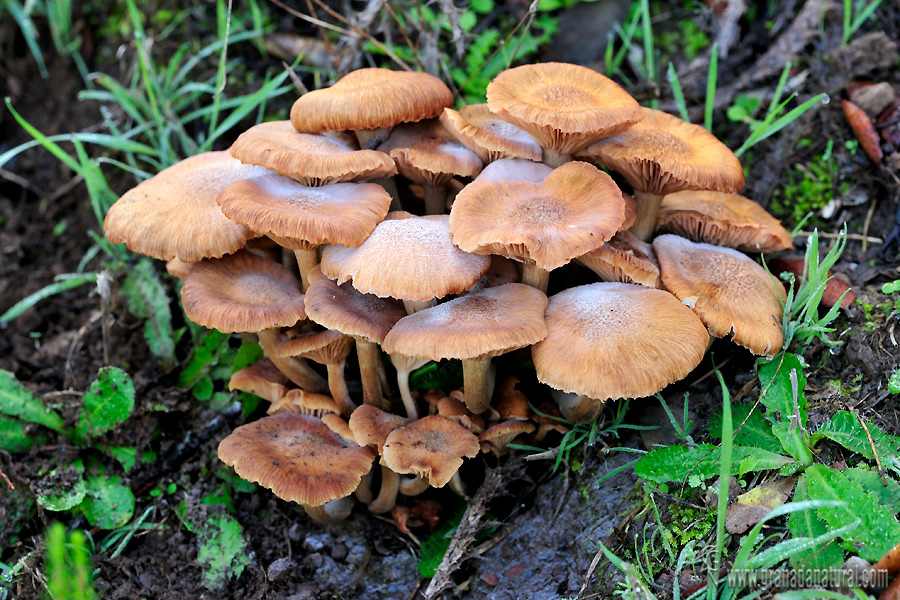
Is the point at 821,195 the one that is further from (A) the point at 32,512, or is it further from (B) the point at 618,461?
(A) the point at 32,512

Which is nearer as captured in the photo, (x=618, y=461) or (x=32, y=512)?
(x=618, y=461)

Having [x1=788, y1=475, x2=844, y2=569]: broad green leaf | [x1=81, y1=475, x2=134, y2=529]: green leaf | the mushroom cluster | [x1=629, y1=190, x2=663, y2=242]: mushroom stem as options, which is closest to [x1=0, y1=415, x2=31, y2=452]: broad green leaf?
[x1=81, y1=475, x2=134, y2=529]: green leaf

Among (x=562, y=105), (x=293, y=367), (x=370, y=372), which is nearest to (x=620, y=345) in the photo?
(x=562, y=105)

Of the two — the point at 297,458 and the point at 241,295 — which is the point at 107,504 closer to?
the point at 297,458

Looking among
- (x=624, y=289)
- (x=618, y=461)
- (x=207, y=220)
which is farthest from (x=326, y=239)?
(x=618, y=461)

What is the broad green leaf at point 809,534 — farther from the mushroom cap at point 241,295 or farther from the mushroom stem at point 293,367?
the mushroom stem at point 293,367
